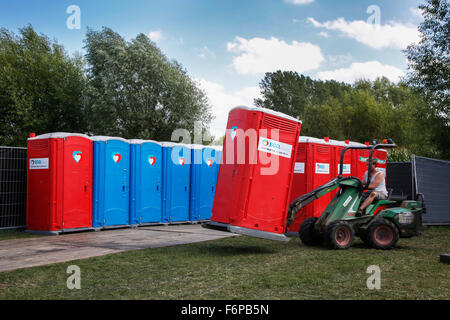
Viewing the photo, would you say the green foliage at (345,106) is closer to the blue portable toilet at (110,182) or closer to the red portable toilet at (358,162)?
the red portable toilet at (358,162)

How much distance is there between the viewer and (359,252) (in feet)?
26.2

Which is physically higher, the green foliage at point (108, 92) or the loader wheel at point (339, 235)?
the green foliage at point (108, 92)

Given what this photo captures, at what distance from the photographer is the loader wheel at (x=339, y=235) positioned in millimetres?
8125

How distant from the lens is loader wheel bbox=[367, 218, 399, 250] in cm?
842

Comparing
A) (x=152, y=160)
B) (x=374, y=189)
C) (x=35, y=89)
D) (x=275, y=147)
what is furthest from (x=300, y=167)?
(x=35, y=89)

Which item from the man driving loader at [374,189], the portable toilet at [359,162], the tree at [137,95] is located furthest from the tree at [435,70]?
the tree at [137,95]

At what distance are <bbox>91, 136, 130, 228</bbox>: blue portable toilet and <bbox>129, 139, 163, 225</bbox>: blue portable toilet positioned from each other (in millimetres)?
168

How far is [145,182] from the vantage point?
12344 millimetres

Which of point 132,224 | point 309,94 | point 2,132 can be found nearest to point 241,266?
point 132,224

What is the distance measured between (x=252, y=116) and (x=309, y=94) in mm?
56065

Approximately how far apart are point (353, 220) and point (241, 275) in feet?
11.4

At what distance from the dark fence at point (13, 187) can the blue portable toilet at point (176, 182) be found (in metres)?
3.73

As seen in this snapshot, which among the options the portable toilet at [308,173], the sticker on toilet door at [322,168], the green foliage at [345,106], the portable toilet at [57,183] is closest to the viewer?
the portable toilet at [57,183]
